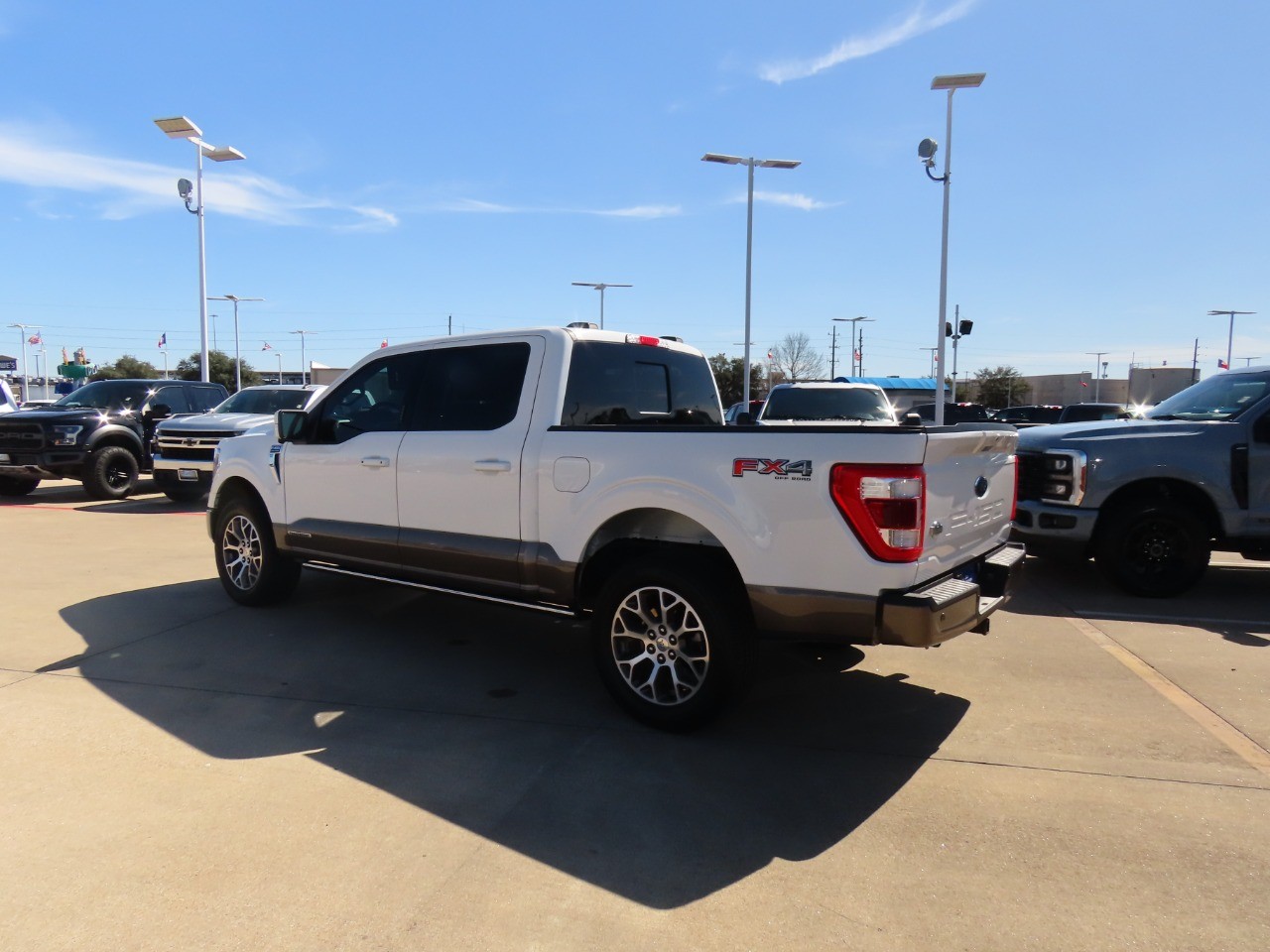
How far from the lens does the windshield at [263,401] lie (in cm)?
1366

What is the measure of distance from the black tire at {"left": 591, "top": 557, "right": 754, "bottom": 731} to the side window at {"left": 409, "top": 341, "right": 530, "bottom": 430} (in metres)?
1.26

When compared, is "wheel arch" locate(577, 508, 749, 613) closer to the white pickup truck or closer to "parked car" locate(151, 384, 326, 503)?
the white pickup truck

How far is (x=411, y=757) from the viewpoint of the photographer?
3.80 meters

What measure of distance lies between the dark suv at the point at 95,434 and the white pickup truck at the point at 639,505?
8.69 meters

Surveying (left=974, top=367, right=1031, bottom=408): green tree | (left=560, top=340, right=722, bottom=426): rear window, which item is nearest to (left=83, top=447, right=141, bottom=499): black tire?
(left=560, top=340, right=722, bottom=426): rear window

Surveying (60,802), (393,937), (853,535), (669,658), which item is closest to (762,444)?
(853,535)

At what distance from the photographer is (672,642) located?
402 centimetres

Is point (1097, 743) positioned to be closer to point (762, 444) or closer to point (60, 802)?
point (762, 444)

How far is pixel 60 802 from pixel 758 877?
2701 millimetres

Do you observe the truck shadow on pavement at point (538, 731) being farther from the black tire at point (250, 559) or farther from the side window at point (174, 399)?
the side window at point (174, 399)

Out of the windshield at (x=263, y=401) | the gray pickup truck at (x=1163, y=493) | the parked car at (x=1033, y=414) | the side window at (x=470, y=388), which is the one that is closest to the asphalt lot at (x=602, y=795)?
the gray pickup truck at (x=1163, y=493)

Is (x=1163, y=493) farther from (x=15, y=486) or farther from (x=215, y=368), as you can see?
(x=215, y=368)

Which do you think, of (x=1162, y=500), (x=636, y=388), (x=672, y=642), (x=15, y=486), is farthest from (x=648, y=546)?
(x=15, y=486)

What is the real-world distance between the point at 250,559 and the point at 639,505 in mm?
3726
